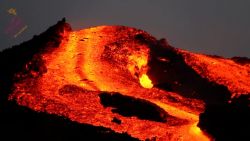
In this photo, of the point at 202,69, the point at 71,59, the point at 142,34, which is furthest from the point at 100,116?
the point at 142,34

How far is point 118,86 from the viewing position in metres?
34.9

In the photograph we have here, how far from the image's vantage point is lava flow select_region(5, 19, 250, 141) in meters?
28.0

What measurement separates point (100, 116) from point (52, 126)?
732 centimetres

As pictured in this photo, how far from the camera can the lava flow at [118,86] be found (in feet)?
91.8

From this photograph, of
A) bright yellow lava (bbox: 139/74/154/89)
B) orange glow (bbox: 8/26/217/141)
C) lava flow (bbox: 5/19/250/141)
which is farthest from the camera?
bright yellow lava (bbox: 139/74/154/89)

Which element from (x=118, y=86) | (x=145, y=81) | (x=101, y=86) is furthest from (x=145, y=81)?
(x=101, y=86)

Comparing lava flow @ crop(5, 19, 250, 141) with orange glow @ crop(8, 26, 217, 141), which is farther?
lava flow @ crop(5, 19, 250, 141)

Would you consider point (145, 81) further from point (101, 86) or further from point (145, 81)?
point (101, 86)

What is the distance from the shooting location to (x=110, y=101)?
30312mm

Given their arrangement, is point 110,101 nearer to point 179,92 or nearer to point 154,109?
point 154,109

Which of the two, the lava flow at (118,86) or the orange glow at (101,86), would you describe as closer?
the orange glow at (101,86)

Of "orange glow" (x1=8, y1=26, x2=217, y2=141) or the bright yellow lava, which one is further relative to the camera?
the bright yellow lava

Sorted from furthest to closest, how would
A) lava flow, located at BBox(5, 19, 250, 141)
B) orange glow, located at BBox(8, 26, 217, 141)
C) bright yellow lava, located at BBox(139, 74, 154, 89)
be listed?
1. bright yellow lava, located at BBox(139, 74, 154, 89)
2. lava flow, located at BBox(5, 19, 250, 141)
3. orange glow, located at BBox(8, 26, 217, 141)

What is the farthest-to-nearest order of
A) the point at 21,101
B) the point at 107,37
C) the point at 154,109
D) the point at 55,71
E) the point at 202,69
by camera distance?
the point at 107,37 → the point at 202,69 → the point at 55,71 → the point at 154,109 → the point at 21,101
